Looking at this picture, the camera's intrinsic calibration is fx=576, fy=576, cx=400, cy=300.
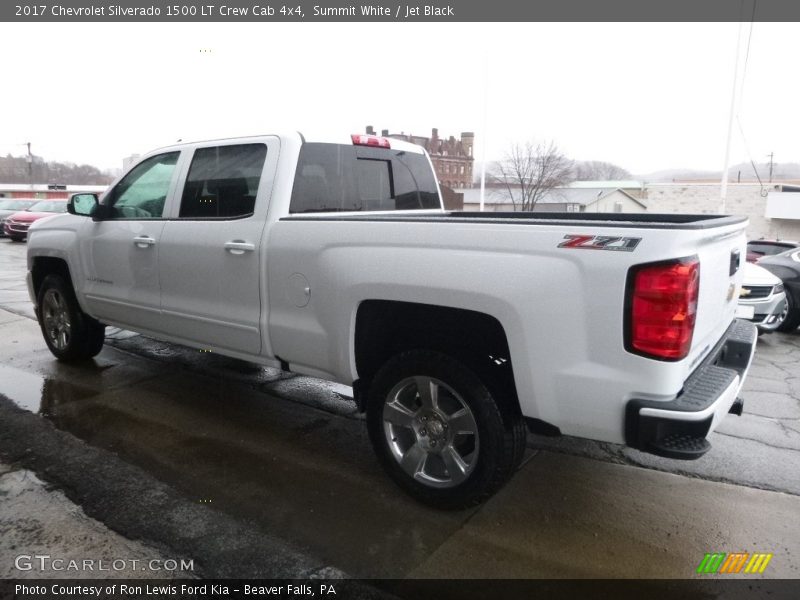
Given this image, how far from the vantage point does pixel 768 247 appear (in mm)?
10500

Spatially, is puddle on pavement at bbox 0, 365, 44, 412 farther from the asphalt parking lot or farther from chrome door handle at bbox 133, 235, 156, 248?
chrome door handle at bbox 133, 235, 156, 248

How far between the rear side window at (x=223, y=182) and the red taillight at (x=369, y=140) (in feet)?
2.23

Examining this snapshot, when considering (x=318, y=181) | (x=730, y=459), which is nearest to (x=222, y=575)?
(x=318, y=181)

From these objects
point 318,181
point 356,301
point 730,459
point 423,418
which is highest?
point 318,181

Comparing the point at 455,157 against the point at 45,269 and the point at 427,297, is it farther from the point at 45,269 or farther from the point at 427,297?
the point at 427,297

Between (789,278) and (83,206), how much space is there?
29.9ft

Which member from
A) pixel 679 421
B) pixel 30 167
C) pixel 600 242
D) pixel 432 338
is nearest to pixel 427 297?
pixel 432 338

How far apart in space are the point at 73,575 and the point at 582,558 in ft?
7.68

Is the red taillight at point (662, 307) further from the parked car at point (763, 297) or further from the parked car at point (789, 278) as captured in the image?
the parked car at point (789, 278)

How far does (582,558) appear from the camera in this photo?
108 inches

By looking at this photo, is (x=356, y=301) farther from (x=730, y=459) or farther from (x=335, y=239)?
(x=730, y=459)

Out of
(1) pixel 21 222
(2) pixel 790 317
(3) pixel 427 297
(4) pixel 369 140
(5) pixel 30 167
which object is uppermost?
(5) pixel 30 167

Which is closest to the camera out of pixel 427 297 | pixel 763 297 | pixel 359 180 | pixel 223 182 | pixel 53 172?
pixel 427 297

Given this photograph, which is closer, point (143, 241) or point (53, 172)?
point (143, 241)
